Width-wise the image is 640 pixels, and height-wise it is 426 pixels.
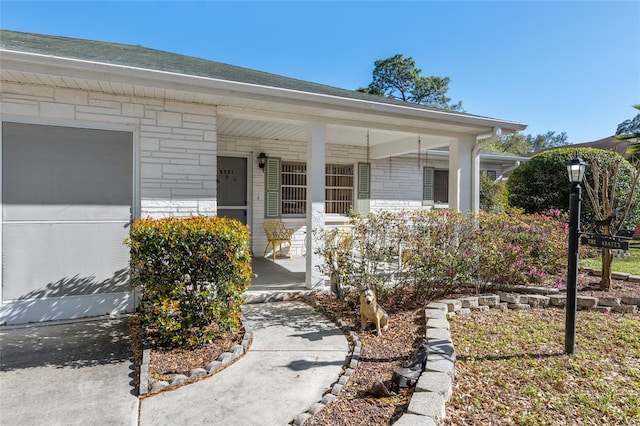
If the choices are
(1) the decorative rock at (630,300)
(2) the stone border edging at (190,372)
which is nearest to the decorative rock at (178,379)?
(2) the stone border edging at (190,372)

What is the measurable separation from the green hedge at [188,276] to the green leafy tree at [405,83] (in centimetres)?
2862

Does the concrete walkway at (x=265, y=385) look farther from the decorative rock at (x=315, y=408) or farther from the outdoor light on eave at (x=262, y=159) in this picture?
the outdoor light on eave at (x=262, y=159)

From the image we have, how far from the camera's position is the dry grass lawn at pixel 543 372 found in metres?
2.36

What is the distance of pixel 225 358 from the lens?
2.99m

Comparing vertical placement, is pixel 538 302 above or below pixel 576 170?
below

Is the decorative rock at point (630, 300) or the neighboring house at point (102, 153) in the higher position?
the neighboring house at point (102, 153)

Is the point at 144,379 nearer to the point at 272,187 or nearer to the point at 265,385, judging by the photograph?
the point at 265,385

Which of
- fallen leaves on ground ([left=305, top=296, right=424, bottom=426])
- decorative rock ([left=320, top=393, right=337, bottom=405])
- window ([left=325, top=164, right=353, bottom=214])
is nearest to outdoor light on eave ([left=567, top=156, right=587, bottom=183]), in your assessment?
fallen leaves on ground ([left=305, top=296, right=424, bottom=426])

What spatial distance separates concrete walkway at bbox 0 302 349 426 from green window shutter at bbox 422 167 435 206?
7.30 metres

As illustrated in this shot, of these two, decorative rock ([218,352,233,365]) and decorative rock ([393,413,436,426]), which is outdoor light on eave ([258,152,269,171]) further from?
decorative rock ([393,413,436,426])

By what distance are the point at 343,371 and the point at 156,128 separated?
11.5ft

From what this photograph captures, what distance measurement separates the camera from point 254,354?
10.5ft

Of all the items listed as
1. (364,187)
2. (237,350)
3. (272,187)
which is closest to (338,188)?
(364,187)

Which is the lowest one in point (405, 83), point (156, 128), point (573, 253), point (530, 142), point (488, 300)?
point (488, 300)
